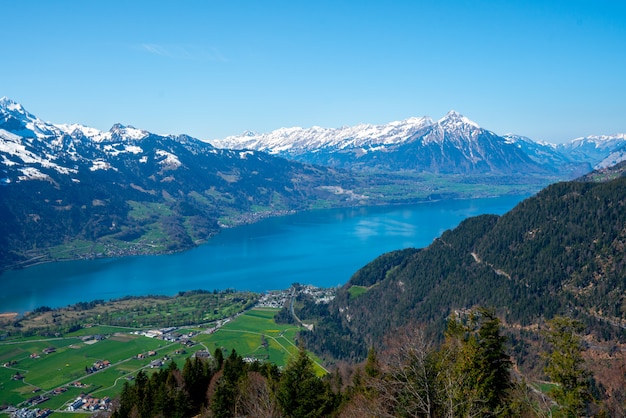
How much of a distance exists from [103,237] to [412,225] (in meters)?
97.3

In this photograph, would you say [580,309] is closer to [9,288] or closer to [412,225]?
[9,288]

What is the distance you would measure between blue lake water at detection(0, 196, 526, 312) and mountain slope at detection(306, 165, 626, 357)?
975 inches

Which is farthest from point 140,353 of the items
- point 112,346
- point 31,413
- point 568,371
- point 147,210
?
point 147,210

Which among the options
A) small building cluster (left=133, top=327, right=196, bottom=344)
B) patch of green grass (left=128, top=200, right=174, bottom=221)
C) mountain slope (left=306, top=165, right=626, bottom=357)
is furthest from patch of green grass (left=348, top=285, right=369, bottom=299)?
patch of green grass (left=128, top=200, right=174, bottom=221)

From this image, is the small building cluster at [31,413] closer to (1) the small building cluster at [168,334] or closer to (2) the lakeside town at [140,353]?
(2) the lakeside town at [140,353]

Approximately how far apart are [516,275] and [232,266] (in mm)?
69599

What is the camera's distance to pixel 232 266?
114m

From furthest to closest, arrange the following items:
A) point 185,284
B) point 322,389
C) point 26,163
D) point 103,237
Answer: point 26,163 < point 103,237 < point 185,284 < point 322,389

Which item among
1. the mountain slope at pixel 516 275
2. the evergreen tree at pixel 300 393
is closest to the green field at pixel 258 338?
the mountain slope at pixel 516 275

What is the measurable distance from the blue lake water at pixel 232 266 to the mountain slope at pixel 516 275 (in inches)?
975

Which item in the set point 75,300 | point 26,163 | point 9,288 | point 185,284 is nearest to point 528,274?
point 185,284

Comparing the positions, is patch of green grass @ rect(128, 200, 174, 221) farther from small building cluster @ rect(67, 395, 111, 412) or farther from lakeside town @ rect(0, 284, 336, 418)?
small building cluster @ rect(67, 395, 111, 412)

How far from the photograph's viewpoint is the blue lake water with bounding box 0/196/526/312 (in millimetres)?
95062

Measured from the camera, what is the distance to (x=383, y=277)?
78562mm
